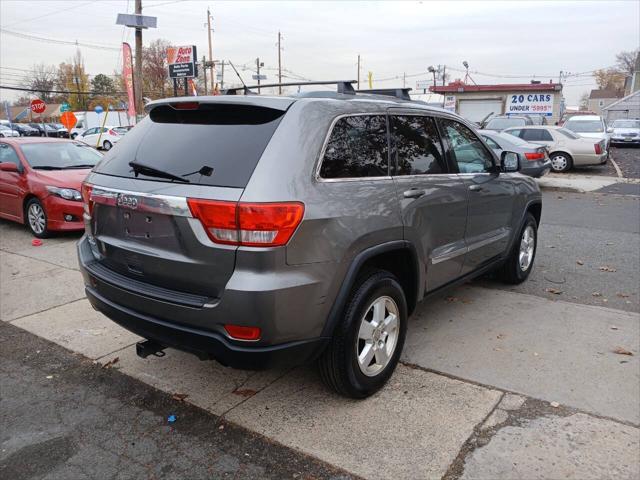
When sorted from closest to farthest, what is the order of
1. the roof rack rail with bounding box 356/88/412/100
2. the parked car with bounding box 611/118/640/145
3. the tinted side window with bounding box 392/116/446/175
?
the tinted side window with bounding box 392/116/446/175 < the roof rack rail with bounding box 356/88/412/100 < the parked car with bounding box 611/118/640/145

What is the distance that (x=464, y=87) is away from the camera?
3622cm

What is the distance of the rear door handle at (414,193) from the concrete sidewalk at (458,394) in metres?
1.26

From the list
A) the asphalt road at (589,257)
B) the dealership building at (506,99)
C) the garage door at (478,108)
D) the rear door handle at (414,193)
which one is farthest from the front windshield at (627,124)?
the rear door handle at (414,193)

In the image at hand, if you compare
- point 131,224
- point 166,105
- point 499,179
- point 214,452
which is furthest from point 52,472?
point 499,179

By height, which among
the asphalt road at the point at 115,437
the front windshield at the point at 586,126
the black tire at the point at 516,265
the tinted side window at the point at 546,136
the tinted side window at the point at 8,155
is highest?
the front windshield at the point at 586,126

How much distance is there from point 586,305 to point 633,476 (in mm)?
2740

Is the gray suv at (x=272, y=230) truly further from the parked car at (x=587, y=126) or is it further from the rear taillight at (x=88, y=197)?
the parked car at (x=587, y=126)

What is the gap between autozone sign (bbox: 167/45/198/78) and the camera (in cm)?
2909

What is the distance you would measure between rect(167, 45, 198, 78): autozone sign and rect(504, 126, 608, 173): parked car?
738 inches

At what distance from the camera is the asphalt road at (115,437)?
2.66 m

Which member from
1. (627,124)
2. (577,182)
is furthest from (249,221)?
(627,124)

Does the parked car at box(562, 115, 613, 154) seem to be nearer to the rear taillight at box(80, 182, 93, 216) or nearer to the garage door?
the garage door

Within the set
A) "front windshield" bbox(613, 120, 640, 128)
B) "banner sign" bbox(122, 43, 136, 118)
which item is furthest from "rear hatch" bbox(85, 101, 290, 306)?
"front windshield" bbox(613, 120, 640, 128)

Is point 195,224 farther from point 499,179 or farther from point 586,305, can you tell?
point 586,305
